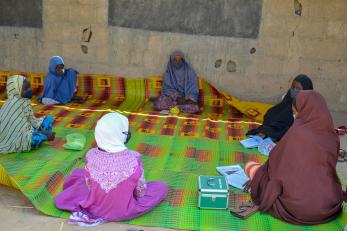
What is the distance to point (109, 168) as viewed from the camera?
330 cm

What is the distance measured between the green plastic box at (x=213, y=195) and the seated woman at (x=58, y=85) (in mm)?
3672

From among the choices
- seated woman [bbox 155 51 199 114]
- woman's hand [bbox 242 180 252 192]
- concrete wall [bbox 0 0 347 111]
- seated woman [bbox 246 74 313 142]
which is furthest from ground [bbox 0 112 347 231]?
concrete wall [bbox 0 0 347 111]

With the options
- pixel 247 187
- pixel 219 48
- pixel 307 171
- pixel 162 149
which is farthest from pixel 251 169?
pixel 219 48

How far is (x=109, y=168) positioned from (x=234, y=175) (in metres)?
1.50

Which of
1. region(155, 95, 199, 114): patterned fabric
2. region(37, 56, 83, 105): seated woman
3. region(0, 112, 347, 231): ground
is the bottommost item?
region(0, 112, 347, 231): ground

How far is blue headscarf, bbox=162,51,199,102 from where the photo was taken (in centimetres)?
688

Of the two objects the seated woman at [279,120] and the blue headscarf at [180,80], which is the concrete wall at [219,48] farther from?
the seated woman at [279,120]

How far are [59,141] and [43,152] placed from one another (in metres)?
0.38

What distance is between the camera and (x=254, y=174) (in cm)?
388

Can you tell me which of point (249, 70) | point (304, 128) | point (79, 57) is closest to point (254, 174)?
point (304, 128)

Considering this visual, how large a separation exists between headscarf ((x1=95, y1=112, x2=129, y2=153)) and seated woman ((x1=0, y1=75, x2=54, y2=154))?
64.2 inches

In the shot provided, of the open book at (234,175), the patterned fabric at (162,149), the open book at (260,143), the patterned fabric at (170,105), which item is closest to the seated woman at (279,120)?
the open book at (260,143)

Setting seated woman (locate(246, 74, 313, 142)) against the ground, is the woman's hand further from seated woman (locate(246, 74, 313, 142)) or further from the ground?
seated woman (locate(246, 74, 313, 142))

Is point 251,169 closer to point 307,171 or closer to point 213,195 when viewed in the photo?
point 213,195
